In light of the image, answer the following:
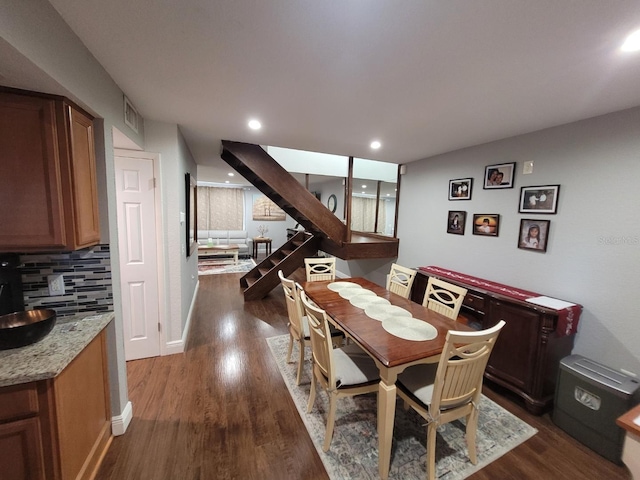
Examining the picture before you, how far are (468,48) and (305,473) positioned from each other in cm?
251

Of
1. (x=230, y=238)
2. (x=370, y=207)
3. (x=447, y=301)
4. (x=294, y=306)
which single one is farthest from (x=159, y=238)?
(x=370, y=207)

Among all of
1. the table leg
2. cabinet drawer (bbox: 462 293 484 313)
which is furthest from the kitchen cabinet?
cabinet drawer (bbox: 462 293 484 313)

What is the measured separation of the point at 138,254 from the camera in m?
2.42

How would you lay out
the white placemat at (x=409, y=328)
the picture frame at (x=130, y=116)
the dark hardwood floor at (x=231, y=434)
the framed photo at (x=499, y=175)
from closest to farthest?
the dark hardwood floor at (x=231, y=434) < the white placemat at (x=409, y=328) < the picture frame at (x=130, y=116) < the framed photo at (x=499, y=175)

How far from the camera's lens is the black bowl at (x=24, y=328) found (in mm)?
1131

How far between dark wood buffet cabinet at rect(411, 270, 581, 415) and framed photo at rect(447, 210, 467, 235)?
3.44 feet

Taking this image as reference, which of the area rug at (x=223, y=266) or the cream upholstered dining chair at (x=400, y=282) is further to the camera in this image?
the area rug at (x=223, y=266)

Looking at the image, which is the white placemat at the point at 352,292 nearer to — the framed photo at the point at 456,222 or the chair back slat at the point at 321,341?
the chair back slat at the point at 321,341

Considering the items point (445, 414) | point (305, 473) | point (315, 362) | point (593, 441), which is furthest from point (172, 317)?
point (593, 441)

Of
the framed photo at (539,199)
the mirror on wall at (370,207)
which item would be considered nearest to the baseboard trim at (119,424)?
the framed photo at (539,199)

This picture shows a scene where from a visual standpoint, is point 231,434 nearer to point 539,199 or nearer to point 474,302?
point 474,302

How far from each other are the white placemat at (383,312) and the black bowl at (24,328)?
6.35 ft

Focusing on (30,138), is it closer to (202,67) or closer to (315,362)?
(202,67)

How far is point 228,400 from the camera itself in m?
2.04
